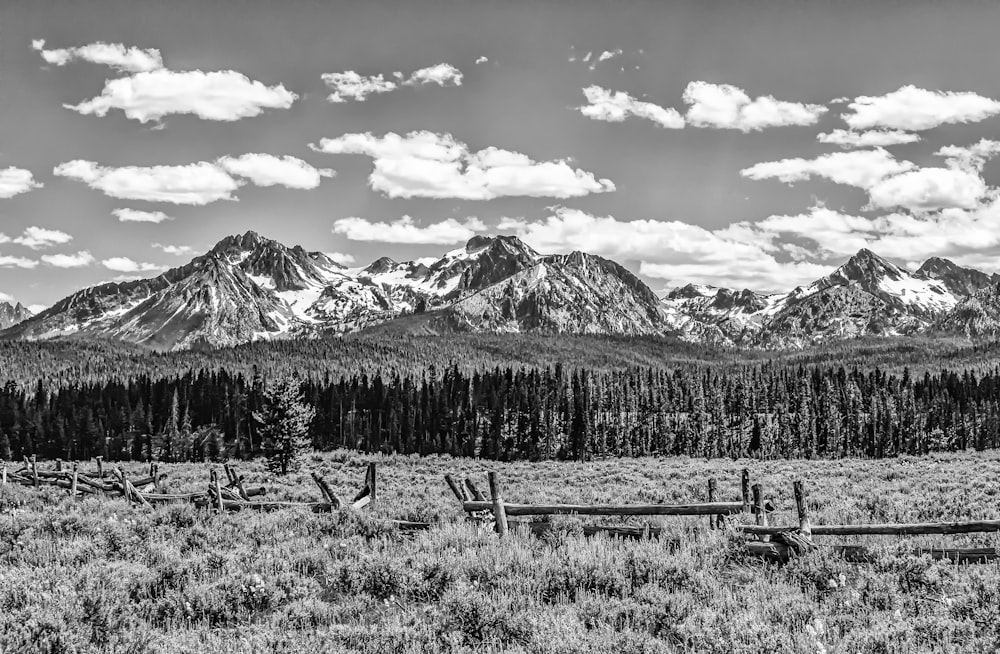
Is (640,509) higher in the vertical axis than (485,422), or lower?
higher

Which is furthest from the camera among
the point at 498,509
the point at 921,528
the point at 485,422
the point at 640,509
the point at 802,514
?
the point at 485,422

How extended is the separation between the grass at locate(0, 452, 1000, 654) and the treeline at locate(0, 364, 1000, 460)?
95.2 m

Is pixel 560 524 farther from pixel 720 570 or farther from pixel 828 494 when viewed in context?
pixel 828 494

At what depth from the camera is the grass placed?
340 inches

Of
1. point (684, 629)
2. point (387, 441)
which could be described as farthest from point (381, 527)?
point (387, 441)

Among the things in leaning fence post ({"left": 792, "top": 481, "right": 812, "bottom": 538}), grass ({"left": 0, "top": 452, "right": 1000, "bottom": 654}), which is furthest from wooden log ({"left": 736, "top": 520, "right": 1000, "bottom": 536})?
leaning fence post ({"left": 792, "top": 481, "right": 812, "bottom": 538})

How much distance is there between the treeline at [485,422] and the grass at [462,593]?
312 feet

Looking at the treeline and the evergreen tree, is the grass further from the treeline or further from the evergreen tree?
the treeline

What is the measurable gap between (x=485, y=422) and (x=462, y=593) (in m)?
122

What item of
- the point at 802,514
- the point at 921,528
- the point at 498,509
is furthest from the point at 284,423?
the point at 921,528

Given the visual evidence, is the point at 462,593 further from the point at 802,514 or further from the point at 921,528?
the point at 921,528

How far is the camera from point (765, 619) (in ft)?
30.7

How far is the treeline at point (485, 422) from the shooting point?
109 m

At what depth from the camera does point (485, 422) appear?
431 feet
